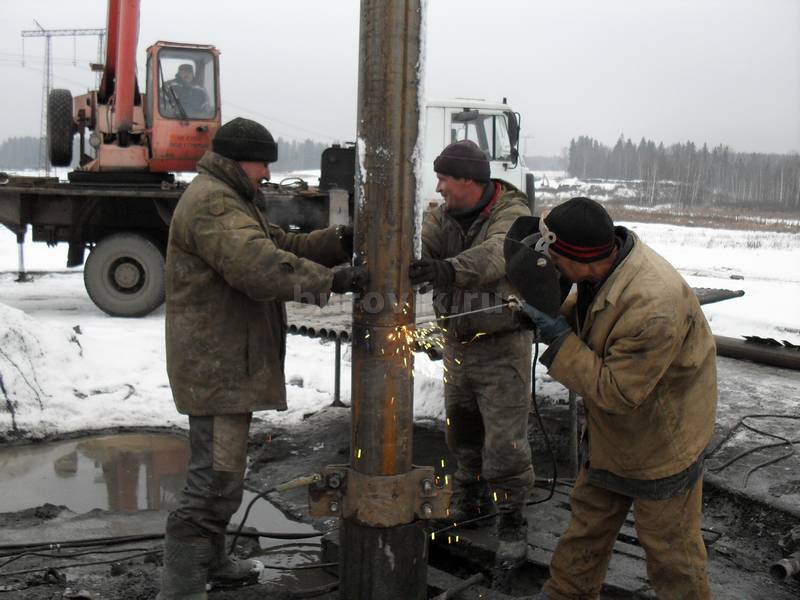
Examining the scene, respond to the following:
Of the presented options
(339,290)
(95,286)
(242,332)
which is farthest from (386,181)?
(95,286)

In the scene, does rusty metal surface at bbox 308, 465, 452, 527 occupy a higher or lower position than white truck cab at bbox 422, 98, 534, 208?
lower

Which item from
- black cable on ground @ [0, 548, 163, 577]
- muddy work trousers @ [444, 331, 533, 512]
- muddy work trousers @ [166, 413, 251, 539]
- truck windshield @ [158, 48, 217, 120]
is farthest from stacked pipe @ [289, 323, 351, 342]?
truck windshield @ [158, 48, 217, 120]

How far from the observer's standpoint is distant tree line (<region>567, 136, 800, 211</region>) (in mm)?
79312

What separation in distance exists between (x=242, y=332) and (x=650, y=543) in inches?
73.8

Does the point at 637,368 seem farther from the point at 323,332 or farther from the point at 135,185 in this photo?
the point at 135,185

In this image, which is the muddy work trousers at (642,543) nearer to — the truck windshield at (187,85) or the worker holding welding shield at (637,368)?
the worker holding welding shield at (637,368)

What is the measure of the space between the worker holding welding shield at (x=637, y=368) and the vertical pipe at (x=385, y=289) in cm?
49

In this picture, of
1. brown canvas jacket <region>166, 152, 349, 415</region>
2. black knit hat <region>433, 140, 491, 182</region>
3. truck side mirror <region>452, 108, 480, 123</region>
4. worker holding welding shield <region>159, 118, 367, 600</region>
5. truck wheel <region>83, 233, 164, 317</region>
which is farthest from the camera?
truck side mirror <region>452, 108, 480, 123</region>

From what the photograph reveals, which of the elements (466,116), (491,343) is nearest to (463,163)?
(491,343)

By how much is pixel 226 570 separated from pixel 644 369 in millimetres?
2278

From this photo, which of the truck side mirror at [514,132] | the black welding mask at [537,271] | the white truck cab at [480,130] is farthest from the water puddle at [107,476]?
the truck side mirror at [514,132]

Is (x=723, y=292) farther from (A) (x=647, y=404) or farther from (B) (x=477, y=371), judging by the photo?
(A) (x=647, y=404)

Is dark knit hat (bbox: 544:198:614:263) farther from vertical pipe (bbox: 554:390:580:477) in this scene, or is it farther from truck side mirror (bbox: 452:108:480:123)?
truck side mirror (bbox: 452:108:480:123)

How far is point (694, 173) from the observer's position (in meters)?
97.6
